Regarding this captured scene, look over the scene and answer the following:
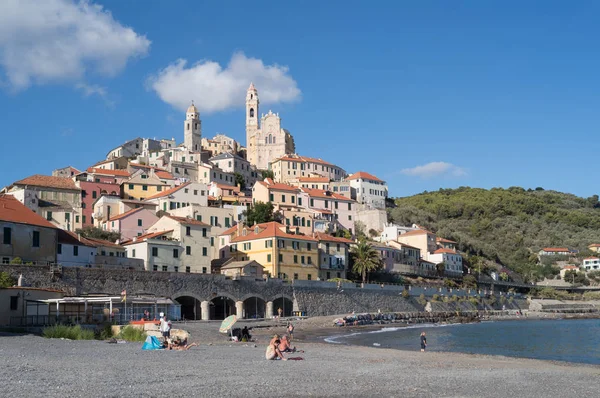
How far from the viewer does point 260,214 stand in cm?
8388

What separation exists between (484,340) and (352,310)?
67.1 ft

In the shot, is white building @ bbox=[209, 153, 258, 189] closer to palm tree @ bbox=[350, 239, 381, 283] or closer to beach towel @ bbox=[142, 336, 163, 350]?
palm tree @ bbox=[350, 239, 381, 283]

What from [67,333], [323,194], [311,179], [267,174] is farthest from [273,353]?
[267,174]

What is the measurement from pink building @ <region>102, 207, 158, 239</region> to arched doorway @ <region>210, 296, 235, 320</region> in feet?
55.9

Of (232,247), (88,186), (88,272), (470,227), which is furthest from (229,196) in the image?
(470,227)

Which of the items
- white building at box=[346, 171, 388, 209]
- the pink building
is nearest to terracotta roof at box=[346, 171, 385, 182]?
white building at box=[346, 171, 388, 209]

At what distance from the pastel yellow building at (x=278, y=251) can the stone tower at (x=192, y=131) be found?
71384mm

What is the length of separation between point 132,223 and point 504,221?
109 m

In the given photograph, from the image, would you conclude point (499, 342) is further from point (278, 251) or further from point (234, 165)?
point (234, 165)

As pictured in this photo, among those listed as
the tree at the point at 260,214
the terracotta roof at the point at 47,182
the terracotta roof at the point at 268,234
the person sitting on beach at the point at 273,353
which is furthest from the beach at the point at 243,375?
the terracotta roof at the point at 47,182

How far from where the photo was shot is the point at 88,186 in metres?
86.0

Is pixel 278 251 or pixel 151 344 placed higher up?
pixel 278 251

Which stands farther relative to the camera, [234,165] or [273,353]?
[234,165]

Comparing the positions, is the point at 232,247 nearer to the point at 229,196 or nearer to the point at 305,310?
the point at 305,310
